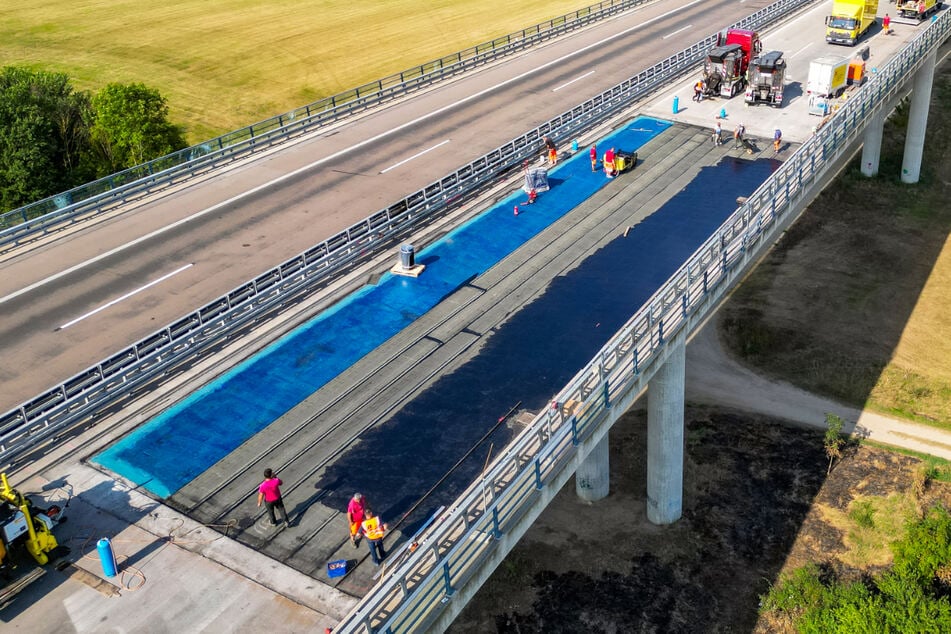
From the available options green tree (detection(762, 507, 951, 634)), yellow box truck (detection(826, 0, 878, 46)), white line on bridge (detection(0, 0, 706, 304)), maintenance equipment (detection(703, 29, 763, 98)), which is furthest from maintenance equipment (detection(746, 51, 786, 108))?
green tree (detection(762, 507, 951, 634))

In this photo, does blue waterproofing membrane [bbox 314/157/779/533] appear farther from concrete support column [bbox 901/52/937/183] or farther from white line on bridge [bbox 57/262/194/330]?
concrete support column [bbox 901/52/937/183]

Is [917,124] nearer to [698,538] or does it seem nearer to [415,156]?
[415,156]

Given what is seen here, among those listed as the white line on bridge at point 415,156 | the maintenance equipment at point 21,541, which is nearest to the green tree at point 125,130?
the white line on bridge at point 415,156

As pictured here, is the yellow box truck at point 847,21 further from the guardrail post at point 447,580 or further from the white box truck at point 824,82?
the guardrail post at point 447,580

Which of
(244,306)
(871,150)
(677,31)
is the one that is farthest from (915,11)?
(244,306)

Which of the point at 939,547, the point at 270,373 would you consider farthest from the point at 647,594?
the point at 270,373

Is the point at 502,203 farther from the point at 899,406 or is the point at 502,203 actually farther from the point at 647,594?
the point at 899,406
